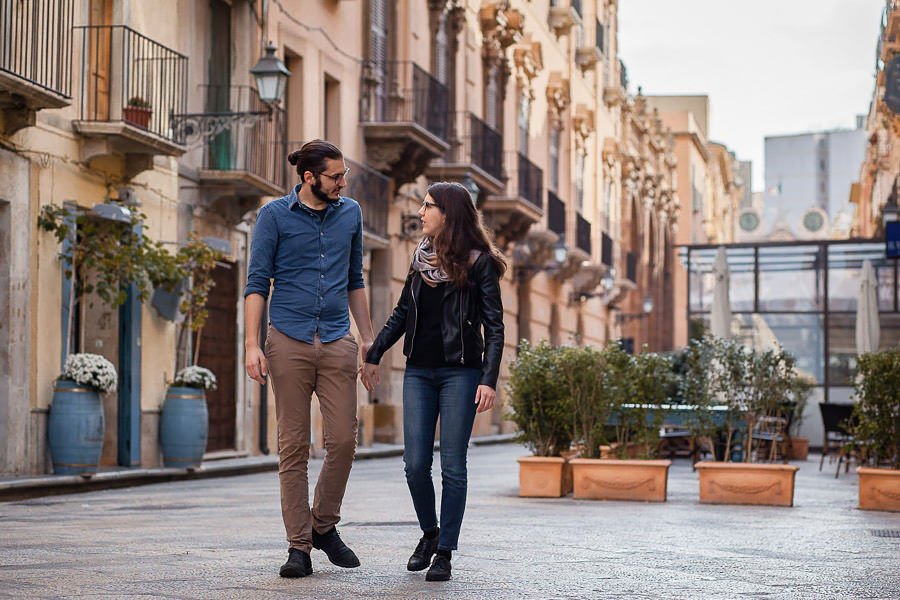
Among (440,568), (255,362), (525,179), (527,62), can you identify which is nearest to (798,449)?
(525,179)

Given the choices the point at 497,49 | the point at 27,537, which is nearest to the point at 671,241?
the point at 497,49

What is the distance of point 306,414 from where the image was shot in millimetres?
6473

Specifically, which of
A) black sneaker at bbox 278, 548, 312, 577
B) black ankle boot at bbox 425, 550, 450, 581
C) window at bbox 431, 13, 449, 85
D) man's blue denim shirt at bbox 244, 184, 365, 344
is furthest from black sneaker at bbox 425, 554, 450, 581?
window at bbox 431, 13, 449, 85

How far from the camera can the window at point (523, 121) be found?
35.2 meters

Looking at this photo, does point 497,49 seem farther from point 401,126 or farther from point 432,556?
point 432,556

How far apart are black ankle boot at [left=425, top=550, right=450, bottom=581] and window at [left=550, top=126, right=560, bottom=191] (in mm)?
32573

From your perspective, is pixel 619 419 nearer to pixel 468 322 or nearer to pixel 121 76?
pixel 468 322

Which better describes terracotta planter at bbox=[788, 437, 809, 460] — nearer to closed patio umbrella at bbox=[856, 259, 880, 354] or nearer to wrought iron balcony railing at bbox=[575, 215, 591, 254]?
closed patio umbrella at bbox=[856, 259, 880, 354]

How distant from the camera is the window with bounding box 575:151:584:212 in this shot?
41562mm

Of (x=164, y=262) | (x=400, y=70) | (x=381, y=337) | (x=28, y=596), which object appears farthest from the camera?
(x=400, y=70)

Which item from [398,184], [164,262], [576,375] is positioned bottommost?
[576,375]

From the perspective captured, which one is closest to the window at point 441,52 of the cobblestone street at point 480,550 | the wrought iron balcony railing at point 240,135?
the wrought iron balcony railing at point 240,135

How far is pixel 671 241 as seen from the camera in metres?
64.1

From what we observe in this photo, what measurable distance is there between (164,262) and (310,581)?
1040 centimetres
